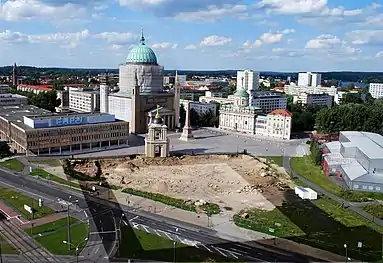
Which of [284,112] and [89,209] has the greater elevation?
[284,112]

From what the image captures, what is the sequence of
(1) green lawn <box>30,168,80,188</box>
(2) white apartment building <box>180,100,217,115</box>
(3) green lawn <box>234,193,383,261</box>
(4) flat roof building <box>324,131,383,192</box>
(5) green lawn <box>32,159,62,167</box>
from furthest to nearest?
(2) white apartment building <box>180,100,217,115</box>, (5) green lawn <box>32,159,62,167</box>, (4) flat roof building <box>324,131,383,192</box>, (1) green lawn <box>30,168,80,188</box>, (3) green lawn <box>234,193,383,261</box>

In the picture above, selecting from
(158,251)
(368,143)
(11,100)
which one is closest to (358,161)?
(368,143)

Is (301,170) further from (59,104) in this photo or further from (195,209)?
(59,104)

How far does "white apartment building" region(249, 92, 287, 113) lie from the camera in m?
171

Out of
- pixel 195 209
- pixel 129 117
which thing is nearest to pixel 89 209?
pixel 195 209

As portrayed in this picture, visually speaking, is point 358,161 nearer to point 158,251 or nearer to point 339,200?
point 339,200

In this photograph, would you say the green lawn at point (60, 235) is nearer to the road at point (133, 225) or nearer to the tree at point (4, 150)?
the road at point (133, 225)

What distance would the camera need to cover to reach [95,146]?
351 ft

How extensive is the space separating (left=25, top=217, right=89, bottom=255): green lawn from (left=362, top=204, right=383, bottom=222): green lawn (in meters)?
39.5

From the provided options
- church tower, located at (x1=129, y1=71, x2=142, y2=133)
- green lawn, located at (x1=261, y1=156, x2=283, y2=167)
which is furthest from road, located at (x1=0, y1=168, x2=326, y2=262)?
church tower, located at (x1=129, y1=71, x2=142, y2=133)

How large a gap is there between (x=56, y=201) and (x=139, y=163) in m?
31.1

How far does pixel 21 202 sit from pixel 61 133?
38.5 meters

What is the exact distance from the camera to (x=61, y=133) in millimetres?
98625

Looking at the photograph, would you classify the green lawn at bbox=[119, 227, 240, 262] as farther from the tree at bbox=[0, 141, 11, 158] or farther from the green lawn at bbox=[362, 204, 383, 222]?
the tree at bbox=[0, 141, 11, 158]
